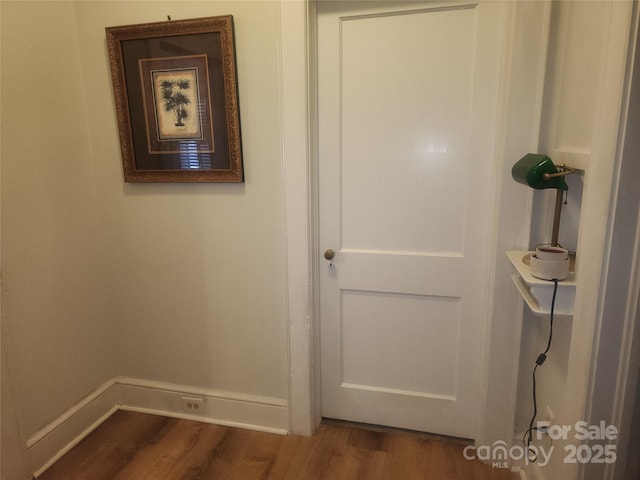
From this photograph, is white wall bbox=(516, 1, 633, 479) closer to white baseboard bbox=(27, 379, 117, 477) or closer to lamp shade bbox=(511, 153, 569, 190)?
lamp shade bbox=(511, 153, 569, 190)

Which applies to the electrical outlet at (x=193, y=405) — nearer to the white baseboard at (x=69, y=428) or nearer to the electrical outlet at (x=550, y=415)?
the white baseboard at (x=69, y=428)

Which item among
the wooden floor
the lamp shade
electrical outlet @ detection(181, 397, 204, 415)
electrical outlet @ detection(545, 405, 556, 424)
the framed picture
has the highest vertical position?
the framed picture

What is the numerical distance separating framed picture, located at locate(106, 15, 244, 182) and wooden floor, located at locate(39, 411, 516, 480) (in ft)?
4.13

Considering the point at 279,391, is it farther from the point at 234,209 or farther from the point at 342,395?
the point at 234,209

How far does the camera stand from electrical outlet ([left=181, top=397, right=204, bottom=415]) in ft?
6.98

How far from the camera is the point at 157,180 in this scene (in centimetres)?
195

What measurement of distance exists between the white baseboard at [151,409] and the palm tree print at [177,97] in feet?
4.49

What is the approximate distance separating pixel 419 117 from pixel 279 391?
1.44 metres

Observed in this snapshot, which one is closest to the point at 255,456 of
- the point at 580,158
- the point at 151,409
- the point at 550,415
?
the point at 151,409

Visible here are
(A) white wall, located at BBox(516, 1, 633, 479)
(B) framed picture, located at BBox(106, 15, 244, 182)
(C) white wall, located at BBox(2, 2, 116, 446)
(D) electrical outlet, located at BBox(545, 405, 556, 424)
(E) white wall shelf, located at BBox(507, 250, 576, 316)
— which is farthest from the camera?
(B) framed picture, located at BBox(106, 15, 244, 182)

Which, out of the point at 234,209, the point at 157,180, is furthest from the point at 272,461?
the point at 157,180

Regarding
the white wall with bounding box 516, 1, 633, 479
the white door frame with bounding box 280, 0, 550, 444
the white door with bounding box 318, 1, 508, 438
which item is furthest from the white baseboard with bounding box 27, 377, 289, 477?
the white wall with bounding box 516, 1, 633, 479

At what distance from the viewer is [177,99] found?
1845mm

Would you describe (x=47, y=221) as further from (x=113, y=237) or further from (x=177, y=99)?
(x=177, y=99)
